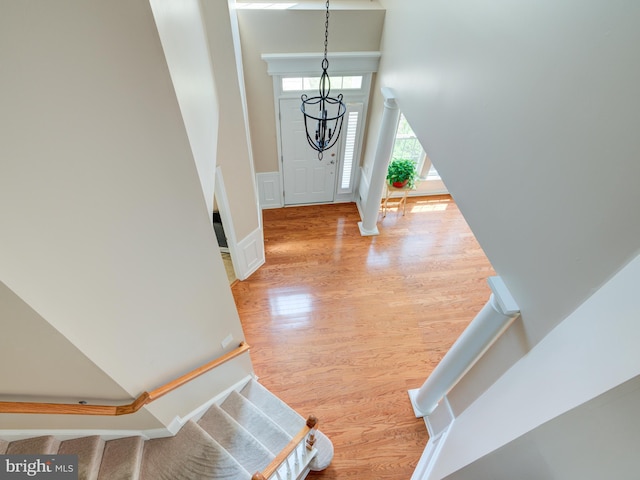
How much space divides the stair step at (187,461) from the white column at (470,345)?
194cm

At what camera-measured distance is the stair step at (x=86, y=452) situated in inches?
92.4

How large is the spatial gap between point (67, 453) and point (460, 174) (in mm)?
3578

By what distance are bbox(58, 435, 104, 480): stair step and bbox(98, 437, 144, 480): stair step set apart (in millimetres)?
56

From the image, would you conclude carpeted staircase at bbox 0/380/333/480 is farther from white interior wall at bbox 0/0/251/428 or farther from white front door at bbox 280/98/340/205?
white front door at bbox 280/98/340/205

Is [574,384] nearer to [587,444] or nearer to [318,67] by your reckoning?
[587,444]

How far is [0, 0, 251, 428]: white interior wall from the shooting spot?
1220 millimetres

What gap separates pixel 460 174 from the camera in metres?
2.99

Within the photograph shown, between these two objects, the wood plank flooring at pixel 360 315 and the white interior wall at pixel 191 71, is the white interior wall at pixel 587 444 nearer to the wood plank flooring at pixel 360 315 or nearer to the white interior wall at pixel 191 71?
the white interior wall at pixel 191 71

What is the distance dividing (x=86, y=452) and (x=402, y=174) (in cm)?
524

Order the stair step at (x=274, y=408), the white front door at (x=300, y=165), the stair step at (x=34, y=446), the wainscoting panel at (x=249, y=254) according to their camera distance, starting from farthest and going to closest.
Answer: the white front door at (x=300, y=165)
the wainscoting panel at (x=249, y=254)
the stair step at (x=274, y=408)
the stair step at (x=34, y=446)

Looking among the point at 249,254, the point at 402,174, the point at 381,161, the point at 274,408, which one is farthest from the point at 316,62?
the point at 274,408

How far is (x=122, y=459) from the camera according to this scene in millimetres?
2549

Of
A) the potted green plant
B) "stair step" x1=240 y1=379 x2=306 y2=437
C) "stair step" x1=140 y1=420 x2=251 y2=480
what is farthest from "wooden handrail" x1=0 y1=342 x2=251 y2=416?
the potted green plant

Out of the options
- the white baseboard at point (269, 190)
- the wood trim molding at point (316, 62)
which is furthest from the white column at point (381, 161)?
the white baseboard at point (269, 190)
